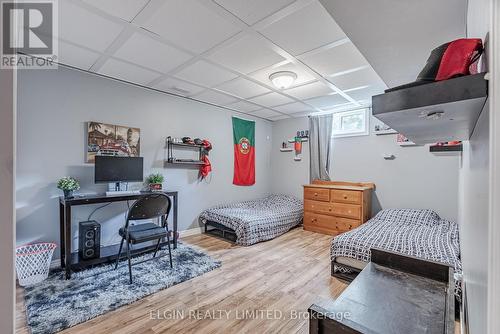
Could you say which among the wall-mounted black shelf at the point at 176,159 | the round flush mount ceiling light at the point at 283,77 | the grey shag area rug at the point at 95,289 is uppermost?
the round flush mount ceiling light at the point at 283,77

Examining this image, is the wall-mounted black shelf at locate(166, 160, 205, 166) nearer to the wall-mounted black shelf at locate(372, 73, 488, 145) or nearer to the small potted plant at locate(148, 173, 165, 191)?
the small potted plant at locate(148, 173, 165, 191)

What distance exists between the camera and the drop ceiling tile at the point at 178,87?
3.13m

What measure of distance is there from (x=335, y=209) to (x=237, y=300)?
253cm

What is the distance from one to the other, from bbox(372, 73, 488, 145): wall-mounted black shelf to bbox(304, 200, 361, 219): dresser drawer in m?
3.19

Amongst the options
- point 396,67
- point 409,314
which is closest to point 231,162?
point 396,67

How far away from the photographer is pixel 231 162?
15.3ft

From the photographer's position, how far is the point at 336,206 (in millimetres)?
3947

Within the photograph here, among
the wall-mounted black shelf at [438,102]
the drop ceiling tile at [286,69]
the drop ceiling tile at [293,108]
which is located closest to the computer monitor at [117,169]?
the drop ceiling tile at [286,69]

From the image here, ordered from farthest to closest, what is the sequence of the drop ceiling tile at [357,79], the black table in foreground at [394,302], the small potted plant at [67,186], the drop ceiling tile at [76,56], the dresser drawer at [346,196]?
the dresser drawer at [346,196] → the drop ceiling tile at [357,79] → the small potted plant at [67,186] → the drop ceiling tile at [76,56] → the black table in foreground at [394,302]

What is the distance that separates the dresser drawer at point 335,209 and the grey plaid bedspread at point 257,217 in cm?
32

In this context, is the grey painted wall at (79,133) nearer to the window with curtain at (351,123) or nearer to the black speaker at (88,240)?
the black speaker at (88,240)

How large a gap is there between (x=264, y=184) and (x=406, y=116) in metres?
4.77

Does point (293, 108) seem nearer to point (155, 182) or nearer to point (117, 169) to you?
point (155, 182)

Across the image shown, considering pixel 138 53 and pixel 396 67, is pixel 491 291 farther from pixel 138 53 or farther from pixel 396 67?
pixel 138 53
